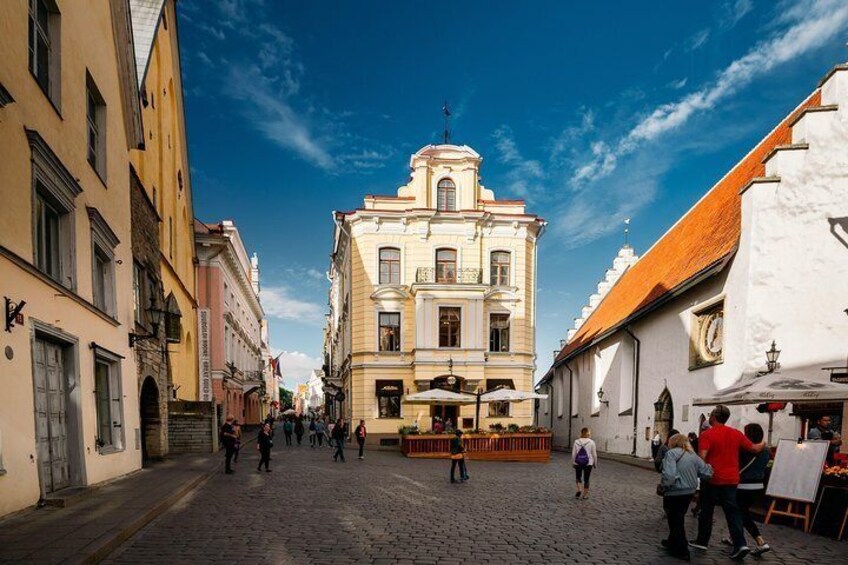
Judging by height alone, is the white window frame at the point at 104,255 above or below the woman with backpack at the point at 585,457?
above

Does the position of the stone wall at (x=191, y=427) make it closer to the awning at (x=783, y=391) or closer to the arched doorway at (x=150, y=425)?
the arched doorway at (x=150, y=425)

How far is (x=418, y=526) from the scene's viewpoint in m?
8.80

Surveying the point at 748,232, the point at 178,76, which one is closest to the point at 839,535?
the point at 748,232

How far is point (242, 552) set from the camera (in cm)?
707

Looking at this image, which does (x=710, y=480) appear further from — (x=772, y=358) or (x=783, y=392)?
→ (x=772, y=358)

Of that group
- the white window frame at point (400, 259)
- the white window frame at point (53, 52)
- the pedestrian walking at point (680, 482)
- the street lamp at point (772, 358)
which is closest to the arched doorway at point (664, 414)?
the street lamp at point (772, 358)

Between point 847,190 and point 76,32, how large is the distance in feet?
61.1

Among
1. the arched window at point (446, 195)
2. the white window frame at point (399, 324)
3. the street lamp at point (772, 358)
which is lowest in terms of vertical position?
the street lamp at point (772, 358)

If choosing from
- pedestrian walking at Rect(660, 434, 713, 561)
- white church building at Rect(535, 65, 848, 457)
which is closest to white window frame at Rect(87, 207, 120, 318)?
pedestrian walking at Rect(660, 434, 713, 561)

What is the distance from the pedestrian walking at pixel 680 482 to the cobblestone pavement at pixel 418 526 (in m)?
0.33

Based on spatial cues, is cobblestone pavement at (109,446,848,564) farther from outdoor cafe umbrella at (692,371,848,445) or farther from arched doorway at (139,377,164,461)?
arched doorway at (139,377,164,461)

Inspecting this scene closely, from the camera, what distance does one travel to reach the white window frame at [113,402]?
40.6 feet

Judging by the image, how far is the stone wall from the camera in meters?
20.1

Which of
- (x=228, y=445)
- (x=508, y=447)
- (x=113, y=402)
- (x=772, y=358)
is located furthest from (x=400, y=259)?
(x=772, y=358)
